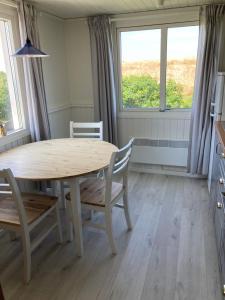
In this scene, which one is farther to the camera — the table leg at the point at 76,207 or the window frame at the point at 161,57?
the window frame at the point at 161,57

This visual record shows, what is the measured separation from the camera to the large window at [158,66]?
3.24 metres

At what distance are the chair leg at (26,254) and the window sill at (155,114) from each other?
93.0 inches

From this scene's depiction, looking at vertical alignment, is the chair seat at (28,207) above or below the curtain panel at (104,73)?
below

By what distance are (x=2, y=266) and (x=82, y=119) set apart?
246cm

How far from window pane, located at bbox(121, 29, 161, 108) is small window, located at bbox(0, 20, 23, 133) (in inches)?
61.4

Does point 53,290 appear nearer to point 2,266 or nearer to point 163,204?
point 2,266

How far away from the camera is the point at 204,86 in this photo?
307 cm

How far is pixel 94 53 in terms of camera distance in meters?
3.41

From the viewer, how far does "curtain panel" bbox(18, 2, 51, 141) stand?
8.63ft

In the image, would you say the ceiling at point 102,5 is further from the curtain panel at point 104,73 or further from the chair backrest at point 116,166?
the chair backrest at point 116,166

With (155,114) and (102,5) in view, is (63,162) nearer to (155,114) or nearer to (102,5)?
(155,114)

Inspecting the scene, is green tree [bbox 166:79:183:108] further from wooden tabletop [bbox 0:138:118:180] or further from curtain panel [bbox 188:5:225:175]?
wooden tabletop [bbox 0:138:118:180]

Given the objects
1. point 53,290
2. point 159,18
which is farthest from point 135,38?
point 53,290

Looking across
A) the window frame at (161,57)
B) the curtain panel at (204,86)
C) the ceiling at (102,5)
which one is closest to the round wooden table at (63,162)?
the window frame at (161,57)
